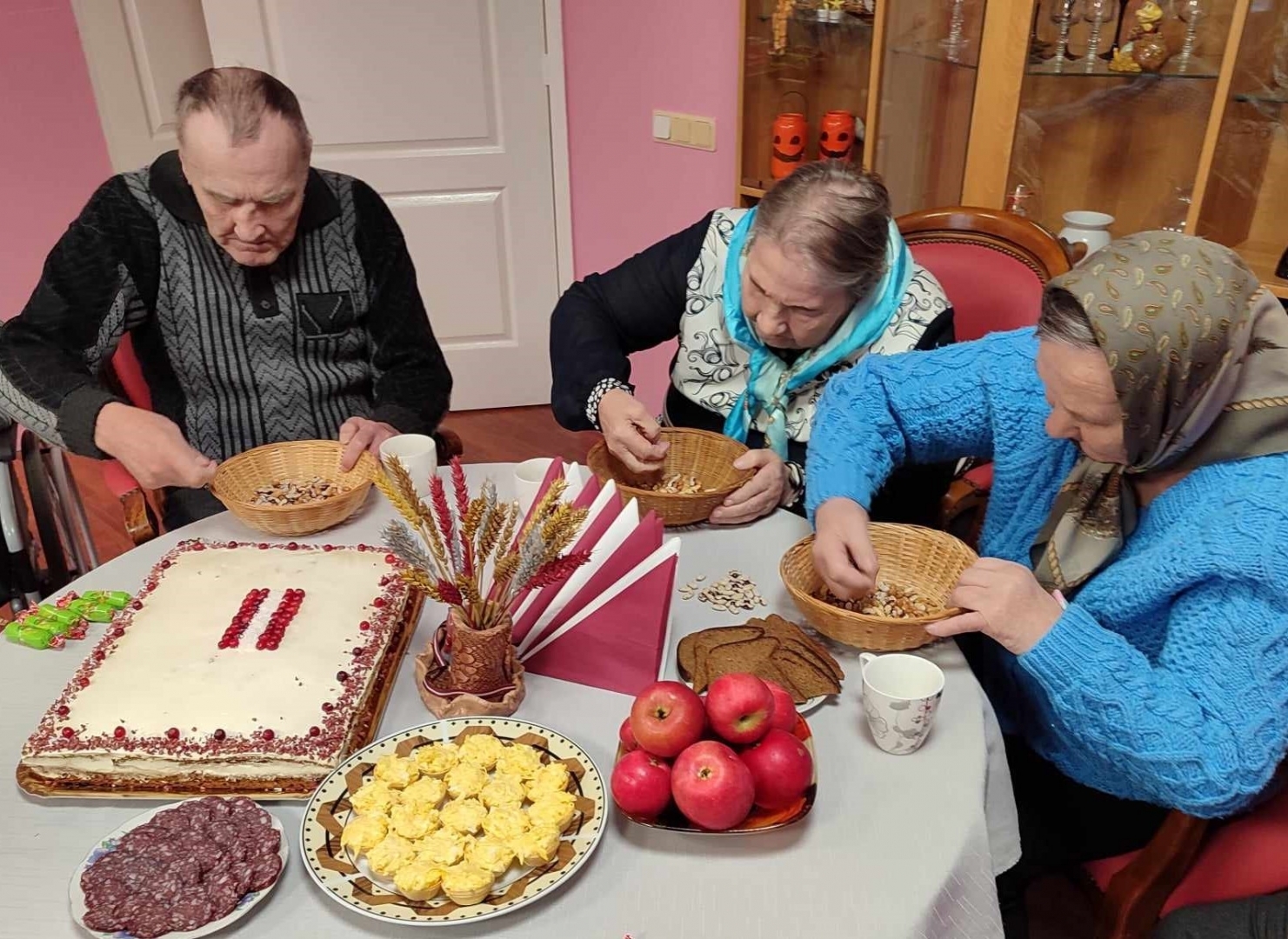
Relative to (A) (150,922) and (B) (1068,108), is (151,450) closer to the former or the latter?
(A) (150,922)

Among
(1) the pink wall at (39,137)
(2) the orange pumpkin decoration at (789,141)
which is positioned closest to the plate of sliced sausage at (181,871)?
(2) the orange pumpkin decoration at (789,141)

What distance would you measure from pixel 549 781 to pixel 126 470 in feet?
3.48

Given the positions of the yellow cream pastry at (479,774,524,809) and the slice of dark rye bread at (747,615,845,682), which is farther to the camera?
the slice of dark rye bread at (747,615,845,682)

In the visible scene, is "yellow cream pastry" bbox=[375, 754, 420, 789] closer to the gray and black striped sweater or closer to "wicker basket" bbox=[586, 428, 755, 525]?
"wicker basket" bbox=[586, 428, 755, 525]

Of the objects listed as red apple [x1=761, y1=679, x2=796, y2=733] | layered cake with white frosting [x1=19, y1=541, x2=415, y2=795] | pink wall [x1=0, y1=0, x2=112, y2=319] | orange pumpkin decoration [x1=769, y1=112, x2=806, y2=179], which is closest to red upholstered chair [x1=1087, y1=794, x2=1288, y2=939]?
red apple [x1=761, y1=679, x2=796, y2=733]

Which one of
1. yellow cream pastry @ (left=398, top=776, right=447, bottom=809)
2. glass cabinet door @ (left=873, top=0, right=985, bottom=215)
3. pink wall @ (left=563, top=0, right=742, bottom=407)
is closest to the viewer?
yellow cream pastry @ (left=398, top=776, right=447, bottom=809)

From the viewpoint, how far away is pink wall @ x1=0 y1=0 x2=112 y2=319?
341cm

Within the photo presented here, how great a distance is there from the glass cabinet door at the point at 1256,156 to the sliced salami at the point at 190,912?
6.76 feet

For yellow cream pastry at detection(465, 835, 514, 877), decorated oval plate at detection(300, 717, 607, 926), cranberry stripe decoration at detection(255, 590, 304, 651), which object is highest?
cranberry stripe decoration at detection(255, 590, 304, 651)

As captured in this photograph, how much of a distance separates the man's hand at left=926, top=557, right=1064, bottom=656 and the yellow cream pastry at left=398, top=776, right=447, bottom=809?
1.93 feet

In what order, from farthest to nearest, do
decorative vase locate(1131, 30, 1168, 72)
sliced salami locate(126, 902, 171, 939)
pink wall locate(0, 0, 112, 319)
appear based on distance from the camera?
pink wall locate(0, 0, 112, 319) < decorative vase locate(1131, 30, 1168, 72) < sliced salami locate(126, 902, 171, 939)

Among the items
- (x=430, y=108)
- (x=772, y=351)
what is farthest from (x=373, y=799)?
(x=430, y=108)

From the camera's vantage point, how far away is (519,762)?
0.97 meters

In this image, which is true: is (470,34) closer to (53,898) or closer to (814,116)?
(814,116)
